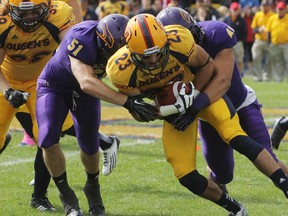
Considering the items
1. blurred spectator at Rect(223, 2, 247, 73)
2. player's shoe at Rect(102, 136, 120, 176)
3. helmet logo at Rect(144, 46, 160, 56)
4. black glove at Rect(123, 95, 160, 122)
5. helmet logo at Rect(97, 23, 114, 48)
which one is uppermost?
helmet logo at Rect(144, 46, 160, 56)

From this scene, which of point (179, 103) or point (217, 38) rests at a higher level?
point (217, 38)

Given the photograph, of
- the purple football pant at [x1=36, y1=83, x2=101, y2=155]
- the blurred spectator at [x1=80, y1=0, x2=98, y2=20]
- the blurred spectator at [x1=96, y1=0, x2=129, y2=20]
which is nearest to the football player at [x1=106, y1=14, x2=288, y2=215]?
the purple football pant at [x1=36, y1=83, x2=101, y2=155]

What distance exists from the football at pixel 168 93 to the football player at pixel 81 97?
0.30ft

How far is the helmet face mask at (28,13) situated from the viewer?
523cm

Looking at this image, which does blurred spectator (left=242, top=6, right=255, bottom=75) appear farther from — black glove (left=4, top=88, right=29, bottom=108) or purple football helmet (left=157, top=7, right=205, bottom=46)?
black glove (left=4, top=88, right=29, bottom=108)

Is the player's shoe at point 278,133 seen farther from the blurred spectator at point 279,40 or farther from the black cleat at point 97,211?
the blurred spectator at point 279,40

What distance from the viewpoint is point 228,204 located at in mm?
4766

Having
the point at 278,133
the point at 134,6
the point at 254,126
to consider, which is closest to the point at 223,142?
the point at 254,126

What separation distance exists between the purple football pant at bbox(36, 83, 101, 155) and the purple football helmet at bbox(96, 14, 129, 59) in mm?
473

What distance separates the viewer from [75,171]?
6.79 m

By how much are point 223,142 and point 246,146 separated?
1.85 ft

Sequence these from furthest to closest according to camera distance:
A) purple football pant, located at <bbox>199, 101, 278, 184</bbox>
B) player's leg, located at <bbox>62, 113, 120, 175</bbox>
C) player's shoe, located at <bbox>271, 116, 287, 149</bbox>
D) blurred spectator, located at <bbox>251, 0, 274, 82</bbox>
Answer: blurred spectator, located at <bbox>251, 0, 274, 82</bbox>, player's shoe, located at <bbox>271, 116, 287, 149</bbox>, player's leg, located at <bbox>62, 113, 120, 175</bbox>, purple football pant, located at <bbox>199, 101, 278, 184</bbox>

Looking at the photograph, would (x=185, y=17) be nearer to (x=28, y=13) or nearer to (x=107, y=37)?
(x=107, y=37)

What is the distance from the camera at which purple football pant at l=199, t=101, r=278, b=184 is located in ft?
16.7
